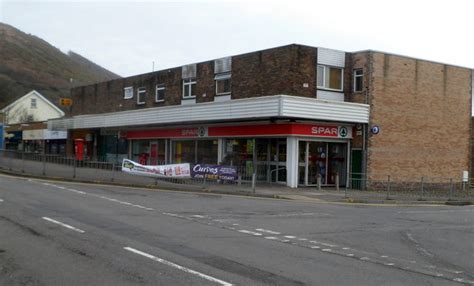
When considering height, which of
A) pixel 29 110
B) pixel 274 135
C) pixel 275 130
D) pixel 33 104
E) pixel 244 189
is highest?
pixel 33 104

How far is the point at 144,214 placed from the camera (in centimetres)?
1416

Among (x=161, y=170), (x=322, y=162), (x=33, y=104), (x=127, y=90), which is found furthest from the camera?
(x=33, y=104)

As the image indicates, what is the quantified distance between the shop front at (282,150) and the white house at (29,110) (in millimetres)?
53915

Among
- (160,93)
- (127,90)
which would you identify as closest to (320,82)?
(160,93)

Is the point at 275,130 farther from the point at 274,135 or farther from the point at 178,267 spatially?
the point at 178,267

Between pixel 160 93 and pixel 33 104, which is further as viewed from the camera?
pixel 33 104

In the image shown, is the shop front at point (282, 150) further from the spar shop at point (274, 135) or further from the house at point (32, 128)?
the house at point (32, 128)

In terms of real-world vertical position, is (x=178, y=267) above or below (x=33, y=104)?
below

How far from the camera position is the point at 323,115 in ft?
83.3

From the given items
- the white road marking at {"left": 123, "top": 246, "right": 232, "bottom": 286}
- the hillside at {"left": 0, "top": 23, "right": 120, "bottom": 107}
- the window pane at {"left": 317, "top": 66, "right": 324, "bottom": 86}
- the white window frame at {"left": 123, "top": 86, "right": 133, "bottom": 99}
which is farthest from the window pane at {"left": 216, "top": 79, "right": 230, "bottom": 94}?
the hillside at {"left": 0, "top": 23, "right": 120, "bottom": 107}

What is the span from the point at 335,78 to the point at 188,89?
382 inches

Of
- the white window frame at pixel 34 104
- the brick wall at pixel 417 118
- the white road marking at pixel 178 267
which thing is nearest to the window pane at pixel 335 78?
the brick wall at pixel 417 118

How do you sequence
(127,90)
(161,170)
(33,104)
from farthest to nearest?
(33,104) → (127,90) → (161,170)

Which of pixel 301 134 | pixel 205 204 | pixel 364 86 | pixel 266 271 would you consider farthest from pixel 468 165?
pixel 266 271
